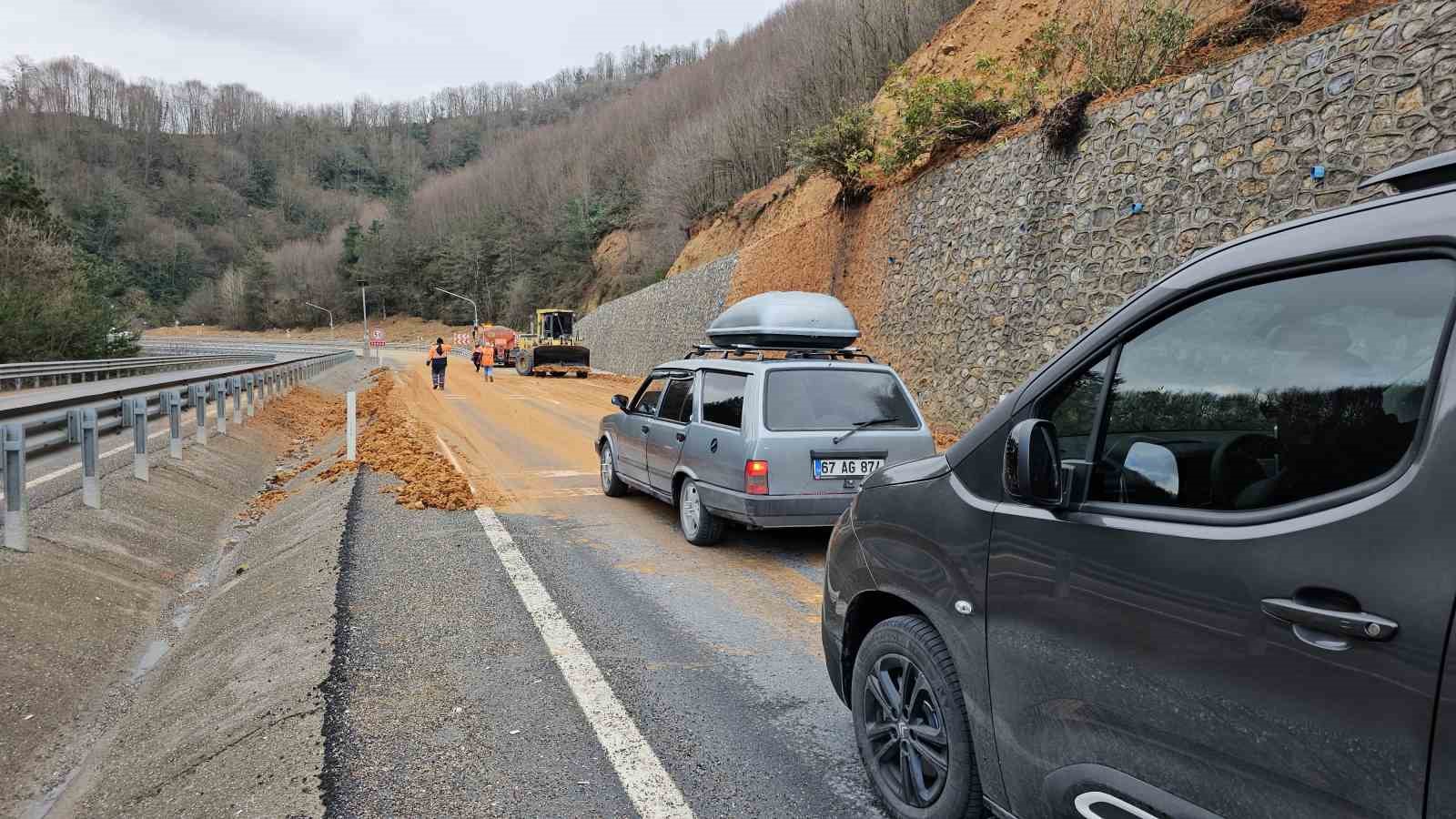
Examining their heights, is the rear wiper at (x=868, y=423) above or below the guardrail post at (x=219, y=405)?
above

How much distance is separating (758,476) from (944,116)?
541 inches

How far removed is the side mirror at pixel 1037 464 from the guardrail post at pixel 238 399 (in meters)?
15.7

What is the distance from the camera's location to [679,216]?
5159cm

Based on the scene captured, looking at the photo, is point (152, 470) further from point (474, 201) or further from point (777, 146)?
point (474, 201)

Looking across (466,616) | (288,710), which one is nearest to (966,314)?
(466,616)

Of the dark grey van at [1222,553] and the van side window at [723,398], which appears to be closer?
the dark grey van at [1222,553]

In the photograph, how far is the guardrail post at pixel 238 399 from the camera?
15.1 meters

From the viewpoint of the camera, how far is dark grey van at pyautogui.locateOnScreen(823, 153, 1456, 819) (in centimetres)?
152

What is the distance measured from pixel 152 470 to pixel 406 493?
334 centimetres

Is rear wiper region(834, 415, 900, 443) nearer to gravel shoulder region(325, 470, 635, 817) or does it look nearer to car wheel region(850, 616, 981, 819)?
gravel shoulder region(325, 470, 635, 817)

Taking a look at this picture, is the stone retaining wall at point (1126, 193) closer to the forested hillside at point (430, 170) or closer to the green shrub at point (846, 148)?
the green shrub at point (846, 148)

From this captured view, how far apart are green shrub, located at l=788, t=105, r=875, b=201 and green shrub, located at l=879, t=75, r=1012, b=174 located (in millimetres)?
2842

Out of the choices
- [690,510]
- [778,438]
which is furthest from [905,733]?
[690,510]

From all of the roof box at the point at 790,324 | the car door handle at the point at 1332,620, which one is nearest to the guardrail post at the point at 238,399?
the roof box at the point at 790,324
